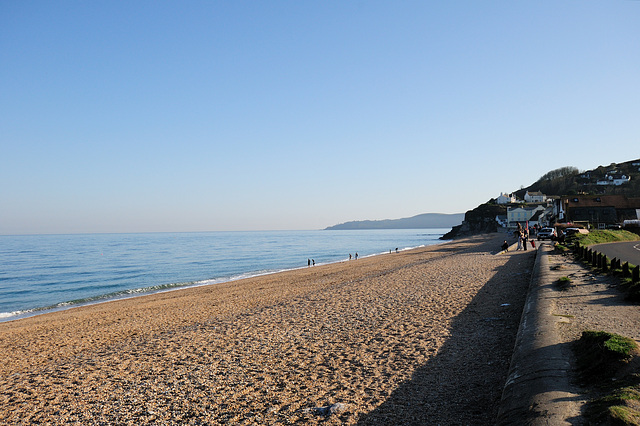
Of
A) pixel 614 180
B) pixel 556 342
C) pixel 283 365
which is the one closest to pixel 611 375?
pixel 556 342

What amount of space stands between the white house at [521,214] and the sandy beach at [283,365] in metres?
91.1

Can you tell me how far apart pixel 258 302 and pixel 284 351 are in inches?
368

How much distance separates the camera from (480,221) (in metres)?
119

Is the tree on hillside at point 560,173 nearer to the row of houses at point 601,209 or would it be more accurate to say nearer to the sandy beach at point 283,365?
the row of houses at point 601,209

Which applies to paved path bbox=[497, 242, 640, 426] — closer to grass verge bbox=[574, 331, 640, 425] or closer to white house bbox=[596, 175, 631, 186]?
grass verge bbox=[574, 331, 640, 425]

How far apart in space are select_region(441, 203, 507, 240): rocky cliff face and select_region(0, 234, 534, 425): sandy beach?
10637cm

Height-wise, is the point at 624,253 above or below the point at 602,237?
below

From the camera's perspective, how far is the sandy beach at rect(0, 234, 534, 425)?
244 inches

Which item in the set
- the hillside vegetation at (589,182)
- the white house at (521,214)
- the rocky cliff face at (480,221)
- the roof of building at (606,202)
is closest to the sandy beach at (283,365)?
the roof of building at (606,202)

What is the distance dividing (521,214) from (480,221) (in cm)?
2087

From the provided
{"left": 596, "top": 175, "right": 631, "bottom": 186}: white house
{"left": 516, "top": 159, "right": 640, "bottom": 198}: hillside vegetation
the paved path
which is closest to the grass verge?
the paved path

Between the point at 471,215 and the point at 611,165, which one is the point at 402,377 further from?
the point at 611,165

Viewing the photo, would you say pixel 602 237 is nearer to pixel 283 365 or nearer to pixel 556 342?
pixel 556 342

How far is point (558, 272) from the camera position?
1645cm
